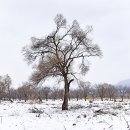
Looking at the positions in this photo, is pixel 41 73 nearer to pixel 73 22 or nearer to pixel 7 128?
pixel 73 22

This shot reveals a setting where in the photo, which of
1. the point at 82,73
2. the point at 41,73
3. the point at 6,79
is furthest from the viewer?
the point at 6,79

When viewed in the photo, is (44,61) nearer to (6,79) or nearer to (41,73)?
(41,73)

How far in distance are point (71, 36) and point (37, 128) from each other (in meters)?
19.9

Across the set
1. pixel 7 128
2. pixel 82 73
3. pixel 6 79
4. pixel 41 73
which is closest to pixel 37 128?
pixel 7 128

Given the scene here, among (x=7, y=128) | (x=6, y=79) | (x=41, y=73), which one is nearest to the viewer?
(x=7, y=128)

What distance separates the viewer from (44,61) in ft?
107

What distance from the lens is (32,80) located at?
3275cm

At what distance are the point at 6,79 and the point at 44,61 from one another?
96.0 m

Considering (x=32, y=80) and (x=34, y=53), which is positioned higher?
(x=34, y=53)

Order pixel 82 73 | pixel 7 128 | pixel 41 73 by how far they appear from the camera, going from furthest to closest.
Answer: pixel 82 73
pixel 41 73
pixel 7 128

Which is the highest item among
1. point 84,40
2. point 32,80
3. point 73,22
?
point 73,22

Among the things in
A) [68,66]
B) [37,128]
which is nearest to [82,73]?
[68,66]

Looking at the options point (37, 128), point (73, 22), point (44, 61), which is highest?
point (73, 22)

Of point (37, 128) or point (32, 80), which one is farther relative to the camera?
point (32, 80)
